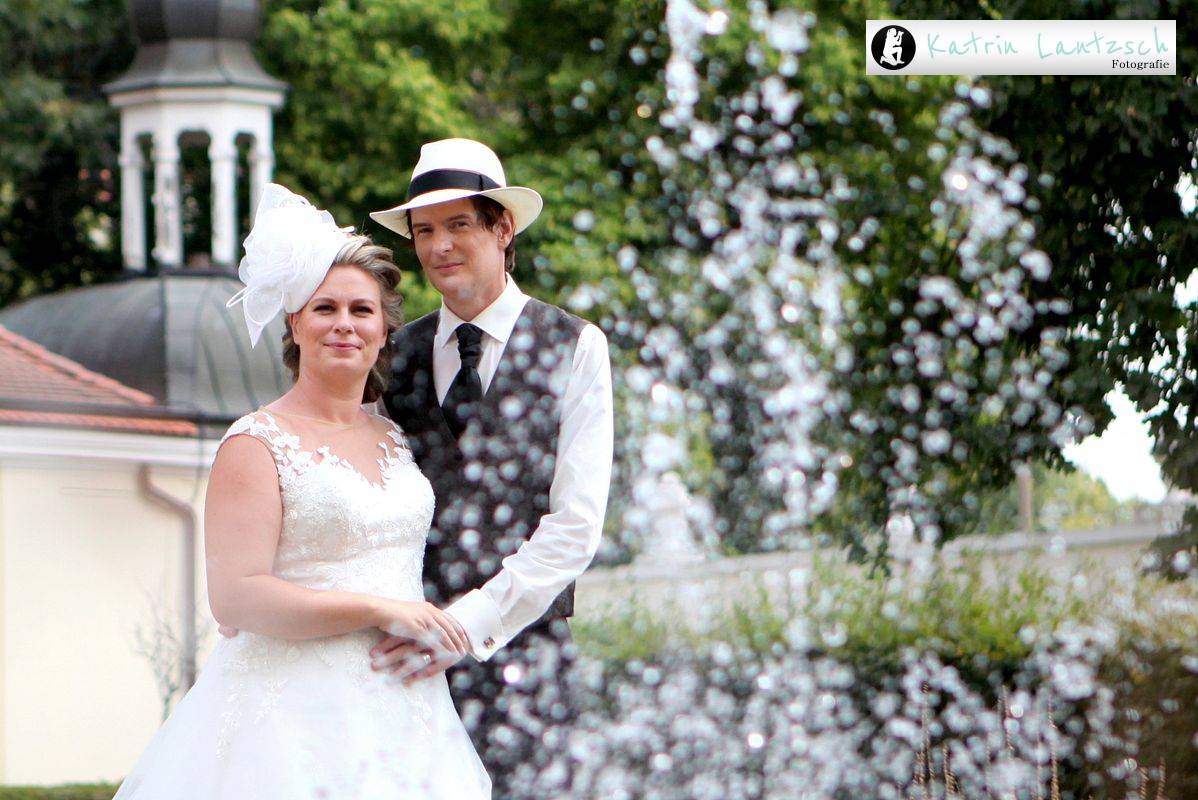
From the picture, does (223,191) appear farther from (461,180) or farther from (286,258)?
(286,258)

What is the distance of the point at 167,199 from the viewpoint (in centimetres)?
1816

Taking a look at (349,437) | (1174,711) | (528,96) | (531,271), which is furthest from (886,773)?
(528,96)

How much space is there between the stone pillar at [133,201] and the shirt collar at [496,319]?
48.4 feet

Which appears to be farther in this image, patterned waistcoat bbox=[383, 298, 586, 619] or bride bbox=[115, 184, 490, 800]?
patterned waistcoat bbox=[383, 298, 586, 619]

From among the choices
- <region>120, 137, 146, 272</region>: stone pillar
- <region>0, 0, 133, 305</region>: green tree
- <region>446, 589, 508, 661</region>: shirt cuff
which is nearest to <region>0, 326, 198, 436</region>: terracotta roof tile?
<region>120, 137, 146, 272</region>: stone pillar

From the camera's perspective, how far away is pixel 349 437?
13.8 feet

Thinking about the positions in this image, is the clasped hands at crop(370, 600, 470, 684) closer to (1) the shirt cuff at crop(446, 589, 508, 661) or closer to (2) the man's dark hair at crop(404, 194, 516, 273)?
(1) the shirt cuff at crop(446, 589, 508, 661)

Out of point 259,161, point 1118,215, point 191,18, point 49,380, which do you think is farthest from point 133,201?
point 1118,215

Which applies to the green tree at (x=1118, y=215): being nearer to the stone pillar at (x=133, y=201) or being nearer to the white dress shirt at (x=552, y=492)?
the white dress shirt at (x=552, y=492)

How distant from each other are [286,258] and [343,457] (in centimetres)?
43

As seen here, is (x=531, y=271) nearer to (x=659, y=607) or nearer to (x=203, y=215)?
(x=203, y=215)

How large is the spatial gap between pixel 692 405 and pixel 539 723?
6.96 metres
